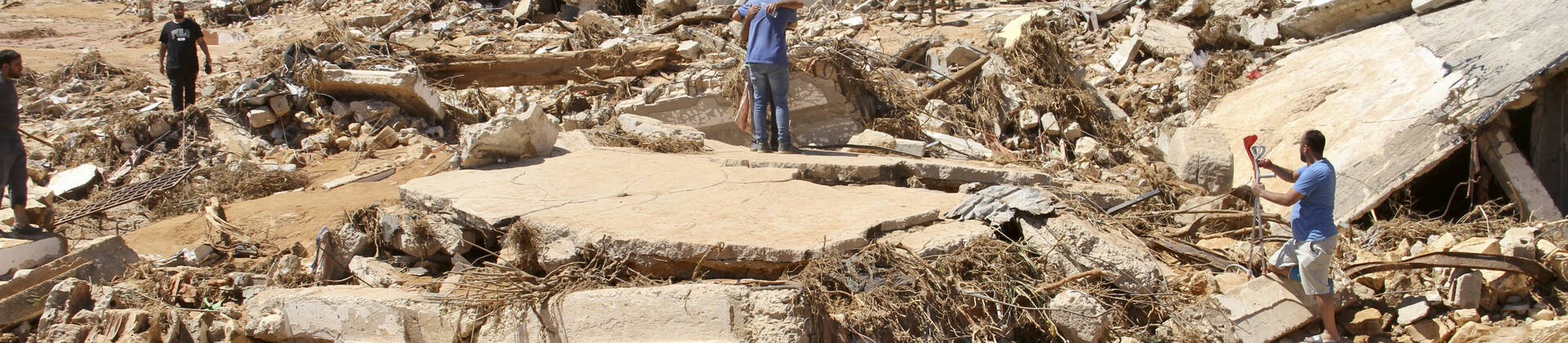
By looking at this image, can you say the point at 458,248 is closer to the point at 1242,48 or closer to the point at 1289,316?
the point at 1289,316

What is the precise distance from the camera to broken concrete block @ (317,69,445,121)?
7.77 meters

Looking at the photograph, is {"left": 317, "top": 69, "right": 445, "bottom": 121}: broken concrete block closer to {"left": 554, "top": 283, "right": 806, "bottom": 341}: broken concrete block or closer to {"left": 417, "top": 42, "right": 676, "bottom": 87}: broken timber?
{"left": 417, "top": 42, "right": 676, "bottom": 87}: broken timber

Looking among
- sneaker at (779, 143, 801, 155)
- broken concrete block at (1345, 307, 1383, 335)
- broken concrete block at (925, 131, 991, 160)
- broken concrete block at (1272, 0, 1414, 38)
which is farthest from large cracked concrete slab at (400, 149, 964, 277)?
broken concrete block at (1272, 0, 1414, 38)

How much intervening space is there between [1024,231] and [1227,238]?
150 cm

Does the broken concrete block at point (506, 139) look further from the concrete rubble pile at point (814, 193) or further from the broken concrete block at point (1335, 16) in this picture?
the broken concrete block at point (1335, 16)

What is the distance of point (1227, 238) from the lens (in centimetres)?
479

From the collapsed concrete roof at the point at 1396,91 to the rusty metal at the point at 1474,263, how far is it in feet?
3.29

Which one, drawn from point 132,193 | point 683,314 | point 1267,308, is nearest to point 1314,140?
point 1267,308

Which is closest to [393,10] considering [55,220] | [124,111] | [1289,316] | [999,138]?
[124,111]

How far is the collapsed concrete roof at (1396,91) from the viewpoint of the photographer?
203 inches

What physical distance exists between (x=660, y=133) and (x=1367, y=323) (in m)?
3.99

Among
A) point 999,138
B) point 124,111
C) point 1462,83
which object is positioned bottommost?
point 999,138

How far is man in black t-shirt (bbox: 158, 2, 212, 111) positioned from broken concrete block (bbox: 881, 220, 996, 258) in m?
6.91

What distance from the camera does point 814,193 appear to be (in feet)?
14.7
